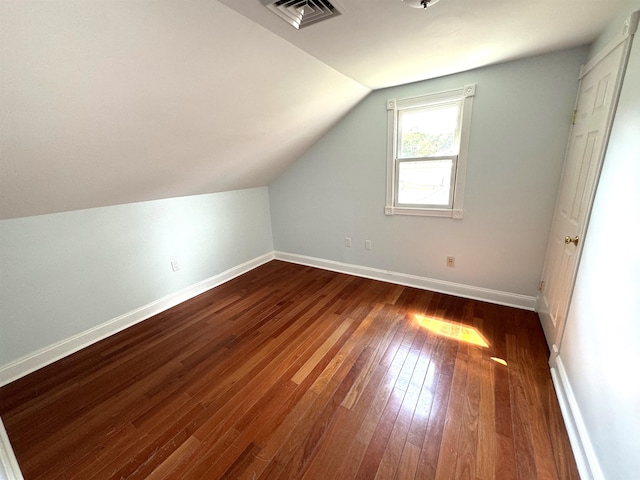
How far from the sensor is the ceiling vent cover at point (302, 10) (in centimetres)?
123

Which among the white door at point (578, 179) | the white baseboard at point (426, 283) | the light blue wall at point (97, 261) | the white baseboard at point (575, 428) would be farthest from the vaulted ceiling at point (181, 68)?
the white baseboard at point (575, 428)

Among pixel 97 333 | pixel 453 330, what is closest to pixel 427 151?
pixel 453 330

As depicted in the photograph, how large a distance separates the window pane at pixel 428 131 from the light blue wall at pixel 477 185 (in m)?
0.17

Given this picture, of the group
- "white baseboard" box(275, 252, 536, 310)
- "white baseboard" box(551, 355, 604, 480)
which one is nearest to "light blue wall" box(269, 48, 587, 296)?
"white baseboard" box(275, 252, 536, 310)

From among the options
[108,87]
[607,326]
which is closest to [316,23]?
[108,87]

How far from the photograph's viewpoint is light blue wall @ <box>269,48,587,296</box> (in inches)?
83.8

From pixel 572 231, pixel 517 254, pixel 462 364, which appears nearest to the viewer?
pixel 572 231

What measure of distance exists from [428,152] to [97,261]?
10.6 ft

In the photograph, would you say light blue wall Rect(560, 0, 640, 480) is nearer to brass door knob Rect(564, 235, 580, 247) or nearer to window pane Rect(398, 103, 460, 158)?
brass door knob Rect(564, 235, 580, 247)

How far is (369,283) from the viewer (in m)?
3.21

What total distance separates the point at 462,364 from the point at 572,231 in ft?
3.79

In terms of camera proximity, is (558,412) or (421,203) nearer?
(558,412)

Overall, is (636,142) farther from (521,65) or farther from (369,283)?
(369,283)

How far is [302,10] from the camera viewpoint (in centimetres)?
130
